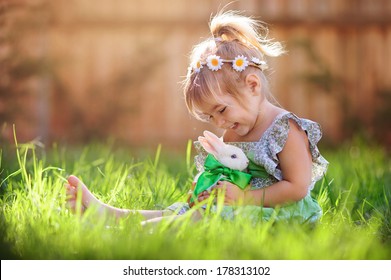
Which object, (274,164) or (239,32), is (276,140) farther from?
(239,32)

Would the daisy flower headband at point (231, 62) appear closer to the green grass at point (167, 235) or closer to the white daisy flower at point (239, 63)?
the white daisy flower at point (239, 63)

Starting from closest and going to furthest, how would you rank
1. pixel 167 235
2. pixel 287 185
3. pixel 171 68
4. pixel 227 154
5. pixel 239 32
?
pixel 167 235
pixel 287 185
pixel 227 154
pixel 239 32
pixel 171 68

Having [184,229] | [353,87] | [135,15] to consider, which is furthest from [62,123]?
[184,229]

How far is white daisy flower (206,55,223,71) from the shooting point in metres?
2.79

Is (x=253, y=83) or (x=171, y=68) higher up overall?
(x=253, y=83)

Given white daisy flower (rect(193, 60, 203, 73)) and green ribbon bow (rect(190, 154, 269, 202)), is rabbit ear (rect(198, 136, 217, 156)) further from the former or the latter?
white daisy flower (rect(193, 60, 203, 73))

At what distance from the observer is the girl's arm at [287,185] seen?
8.75 feet

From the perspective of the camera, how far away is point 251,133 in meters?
2.86

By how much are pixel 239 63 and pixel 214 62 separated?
3.7 inches

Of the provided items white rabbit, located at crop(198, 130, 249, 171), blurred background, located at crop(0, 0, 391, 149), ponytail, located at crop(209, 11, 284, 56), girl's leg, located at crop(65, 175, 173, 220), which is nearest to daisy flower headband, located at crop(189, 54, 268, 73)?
ponytail, located at crop(209, 11, 284, 56)

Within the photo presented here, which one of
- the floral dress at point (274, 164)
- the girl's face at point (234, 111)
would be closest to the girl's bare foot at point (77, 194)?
the floral dress at point (274, 164)

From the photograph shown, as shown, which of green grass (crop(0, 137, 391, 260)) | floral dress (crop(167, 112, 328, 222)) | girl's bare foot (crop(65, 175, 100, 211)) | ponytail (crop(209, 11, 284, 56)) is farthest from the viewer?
ponytail (crop(209, 11, 284, 56))

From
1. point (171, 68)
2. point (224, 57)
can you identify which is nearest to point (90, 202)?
point (224, 57)
